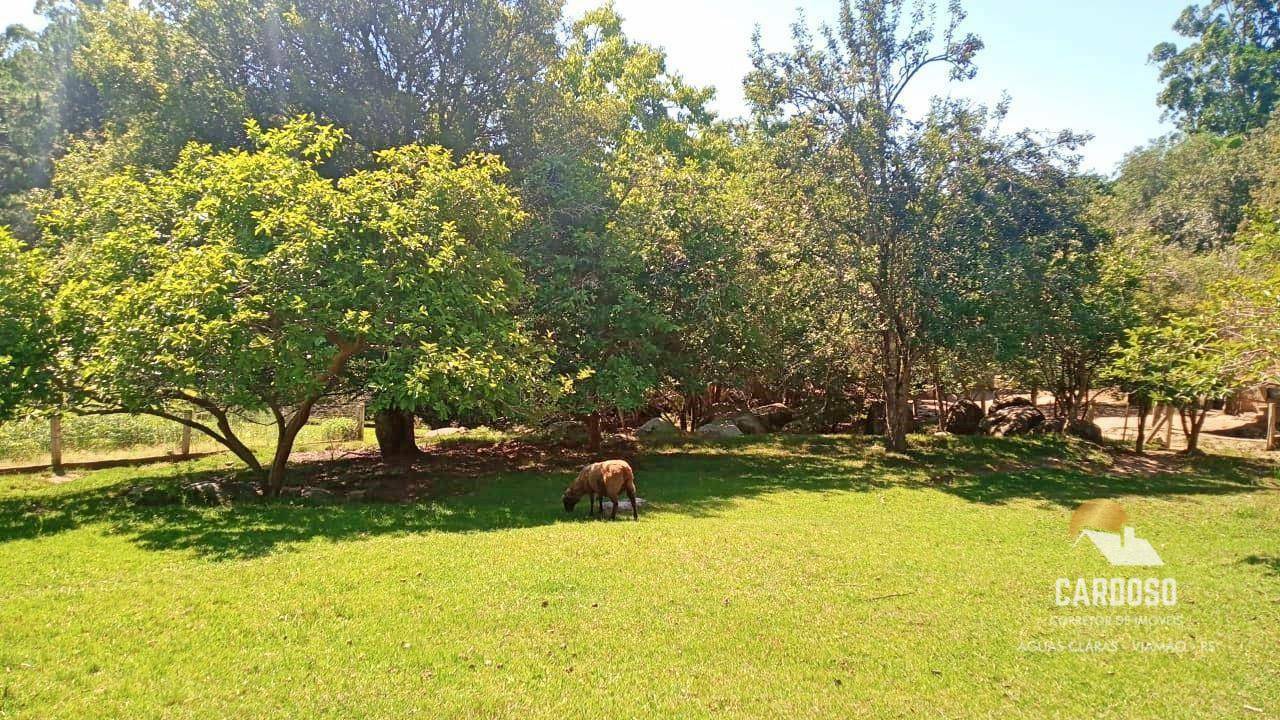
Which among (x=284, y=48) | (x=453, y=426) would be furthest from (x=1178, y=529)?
(x=453, y=426)

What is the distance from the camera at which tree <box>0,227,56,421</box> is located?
34.1ft

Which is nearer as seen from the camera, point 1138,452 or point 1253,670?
point 1253,670

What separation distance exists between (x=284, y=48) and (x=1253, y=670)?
66.3 feet

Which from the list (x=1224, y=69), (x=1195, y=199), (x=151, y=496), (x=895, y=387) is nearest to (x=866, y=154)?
(x=895, y=387)

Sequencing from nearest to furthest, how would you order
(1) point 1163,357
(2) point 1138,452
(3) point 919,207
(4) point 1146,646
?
(4) point 1146,646 → (1) point 1163,357 → (3) point 919,207 → (2) point 1138,452

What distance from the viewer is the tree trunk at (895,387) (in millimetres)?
19844

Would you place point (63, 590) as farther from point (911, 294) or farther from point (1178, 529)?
point (911, 294)

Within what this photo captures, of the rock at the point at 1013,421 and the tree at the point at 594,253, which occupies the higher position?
the tree at the point at 594,253

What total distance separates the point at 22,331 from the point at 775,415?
77.9ft

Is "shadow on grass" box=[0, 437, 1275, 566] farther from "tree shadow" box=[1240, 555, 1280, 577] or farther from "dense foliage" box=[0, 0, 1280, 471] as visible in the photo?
"tree shadow" box=[1240, 555, 1280, 577]

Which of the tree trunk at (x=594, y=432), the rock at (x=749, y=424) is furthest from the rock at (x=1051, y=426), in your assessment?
the tree trunk at (x=594, y=432)

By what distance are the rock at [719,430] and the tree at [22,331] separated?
19016 millimetres

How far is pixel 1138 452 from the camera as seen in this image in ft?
67.5

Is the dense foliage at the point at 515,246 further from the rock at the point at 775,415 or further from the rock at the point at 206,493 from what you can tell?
the rock at the point at 775,415
